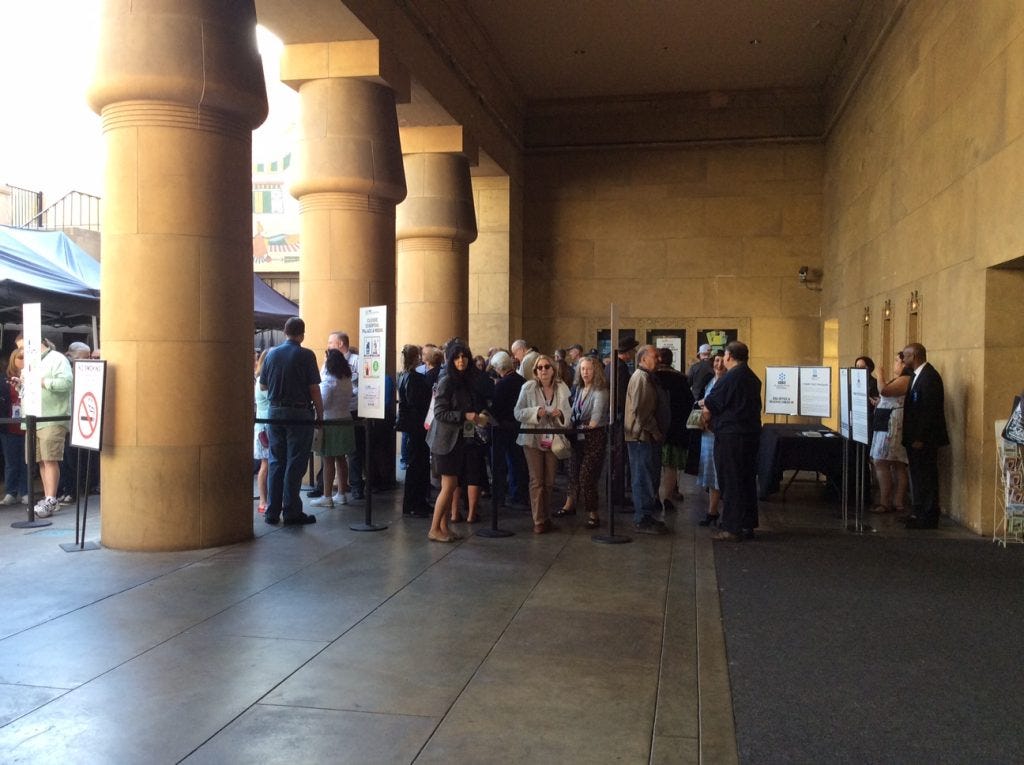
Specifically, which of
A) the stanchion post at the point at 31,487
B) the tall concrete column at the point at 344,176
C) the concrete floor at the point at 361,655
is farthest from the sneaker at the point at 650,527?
the stanchion post at the point at 31,487

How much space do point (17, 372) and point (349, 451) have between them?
3670 millimetres

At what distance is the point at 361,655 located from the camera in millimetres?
4668

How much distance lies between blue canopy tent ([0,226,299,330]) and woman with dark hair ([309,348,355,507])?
219cm

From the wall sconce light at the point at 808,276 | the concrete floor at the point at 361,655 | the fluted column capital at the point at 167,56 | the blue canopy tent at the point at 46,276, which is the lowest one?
the concrete floor at the point at 361,655

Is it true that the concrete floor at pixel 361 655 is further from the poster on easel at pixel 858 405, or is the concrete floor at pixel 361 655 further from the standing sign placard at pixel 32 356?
the poster on easel at pixel 858 405

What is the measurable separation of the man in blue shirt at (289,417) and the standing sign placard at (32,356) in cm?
201

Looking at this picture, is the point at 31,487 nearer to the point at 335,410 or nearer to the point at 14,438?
the point at 14,438

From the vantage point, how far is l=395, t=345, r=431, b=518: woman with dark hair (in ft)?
29.0

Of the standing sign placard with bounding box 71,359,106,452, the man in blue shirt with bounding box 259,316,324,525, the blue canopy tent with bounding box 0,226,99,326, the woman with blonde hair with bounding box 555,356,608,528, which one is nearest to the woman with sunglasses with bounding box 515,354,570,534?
the woman with blonde hair with bounding box 555,356,608,528

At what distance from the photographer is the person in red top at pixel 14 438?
369 inches

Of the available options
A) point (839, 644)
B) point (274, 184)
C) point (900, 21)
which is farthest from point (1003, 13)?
point (274, 184)

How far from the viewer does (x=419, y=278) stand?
1425 centimetres

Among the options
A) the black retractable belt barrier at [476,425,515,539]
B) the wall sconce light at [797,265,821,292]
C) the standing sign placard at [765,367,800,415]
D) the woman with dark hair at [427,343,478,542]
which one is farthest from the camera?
the wall sconce light at [797,265,821,292]

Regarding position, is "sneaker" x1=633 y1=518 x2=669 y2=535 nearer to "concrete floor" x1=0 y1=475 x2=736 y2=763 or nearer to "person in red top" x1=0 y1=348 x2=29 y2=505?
"concrete floor" x1=0 y1=475 x2=736 y2=763
